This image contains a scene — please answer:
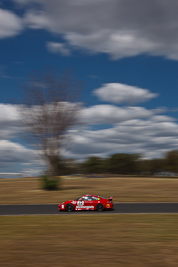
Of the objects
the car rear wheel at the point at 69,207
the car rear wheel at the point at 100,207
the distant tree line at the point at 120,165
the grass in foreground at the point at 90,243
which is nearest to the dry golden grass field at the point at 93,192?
the car rear wheel at the point at 69,207

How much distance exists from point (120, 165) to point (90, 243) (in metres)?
101

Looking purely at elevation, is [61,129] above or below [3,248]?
above

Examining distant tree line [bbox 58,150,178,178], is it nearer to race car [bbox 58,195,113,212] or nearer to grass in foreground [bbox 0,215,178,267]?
race car [bbox 58,195,113,212]

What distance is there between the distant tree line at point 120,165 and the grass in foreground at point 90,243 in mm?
84124

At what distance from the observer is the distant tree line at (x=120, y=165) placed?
3984 inches

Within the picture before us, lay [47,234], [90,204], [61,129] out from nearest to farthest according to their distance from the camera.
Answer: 1. [47,234]
2. [90,204]
3. [61,129]

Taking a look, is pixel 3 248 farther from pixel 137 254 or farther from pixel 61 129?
pixel 61 129

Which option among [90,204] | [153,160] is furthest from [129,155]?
[90,204]

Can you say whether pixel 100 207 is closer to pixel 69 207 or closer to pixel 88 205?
pixel 88 205

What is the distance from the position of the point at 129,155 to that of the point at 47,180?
77979mm

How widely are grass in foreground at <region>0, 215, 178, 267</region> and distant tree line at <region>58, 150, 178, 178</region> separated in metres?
84.1

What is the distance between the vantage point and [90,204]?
17.9 meters

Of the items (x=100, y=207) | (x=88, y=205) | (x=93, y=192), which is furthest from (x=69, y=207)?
(x=93, y=192)

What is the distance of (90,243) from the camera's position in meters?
8.84
